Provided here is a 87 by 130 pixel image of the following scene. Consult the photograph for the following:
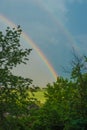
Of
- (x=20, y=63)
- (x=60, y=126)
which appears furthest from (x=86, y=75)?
(x=20, y=63)

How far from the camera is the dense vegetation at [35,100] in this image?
47.3 ft

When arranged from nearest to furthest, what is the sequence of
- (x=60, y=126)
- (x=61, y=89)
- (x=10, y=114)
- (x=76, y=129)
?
(x=10, y=114) → (x=76, y=129) → (x=60, y=126) → (x=61, y=89)

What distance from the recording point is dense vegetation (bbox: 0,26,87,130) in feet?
47.3

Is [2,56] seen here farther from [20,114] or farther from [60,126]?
[60,126]

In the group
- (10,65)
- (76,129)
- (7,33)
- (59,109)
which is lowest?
(76,129)

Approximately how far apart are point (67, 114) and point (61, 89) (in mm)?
2276

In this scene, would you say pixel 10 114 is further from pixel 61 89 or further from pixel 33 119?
pixel 61 89

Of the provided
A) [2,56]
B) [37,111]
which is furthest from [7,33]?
[37,111]

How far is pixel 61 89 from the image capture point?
61.4 ft

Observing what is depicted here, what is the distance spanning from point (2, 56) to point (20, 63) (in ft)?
2.31

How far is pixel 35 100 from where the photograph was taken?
14.8 metres

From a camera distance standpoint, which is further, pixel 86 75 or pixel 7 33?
pixel 86 75

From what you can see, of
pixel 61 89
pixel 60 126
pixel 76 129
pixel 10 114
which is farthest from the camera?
pixel 61 89

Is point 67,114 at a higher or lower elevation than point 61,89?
lower
